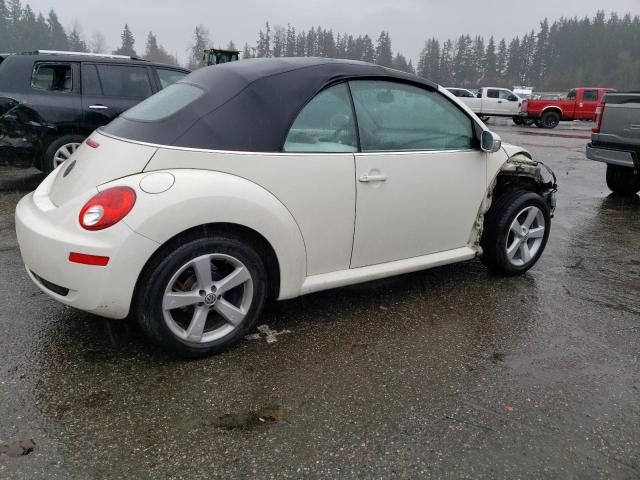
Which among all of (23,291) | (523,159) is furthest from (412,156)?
(23,291)

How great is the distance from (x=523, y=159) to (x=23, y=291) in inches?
154

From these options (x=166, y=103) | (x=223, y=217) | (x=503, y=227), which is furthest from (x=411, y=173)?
(x=166, y=103)

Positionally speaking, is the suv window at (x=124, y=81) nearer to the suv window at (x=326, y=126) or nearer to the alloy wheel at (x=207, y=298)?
the suv window at (x=326, y=126)

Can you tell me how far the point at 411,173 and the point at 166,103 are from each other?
159 cm

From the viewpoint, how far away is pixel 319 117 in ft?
10.2

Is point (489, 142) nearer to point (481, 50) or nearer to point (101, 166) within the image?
point (101, 166)

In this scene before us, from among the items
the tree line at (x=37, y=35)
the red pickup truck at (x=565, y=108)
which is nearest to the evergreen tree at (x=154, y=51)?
the tree line at (x=37, y=35)

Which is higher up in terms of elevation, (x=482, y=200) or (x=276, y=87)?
(x=276, y=87)

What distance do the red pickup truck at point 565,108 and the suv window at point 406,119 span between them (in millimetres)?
23636

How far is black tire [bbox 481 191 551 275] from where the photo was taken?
401 cm

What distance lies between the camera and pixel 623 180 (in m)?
7.84

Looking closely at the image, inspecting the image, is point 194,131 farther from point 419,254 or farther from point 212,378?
point 419,254

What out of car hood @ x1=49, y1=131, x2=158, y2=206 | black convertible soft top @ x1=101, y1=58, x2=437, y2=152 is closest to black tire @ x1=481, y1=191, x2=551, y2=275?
black convertible soft top @ x1=101, y1=58, x2=437, y2=152

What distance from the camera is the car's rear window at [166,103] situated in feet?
9.70
